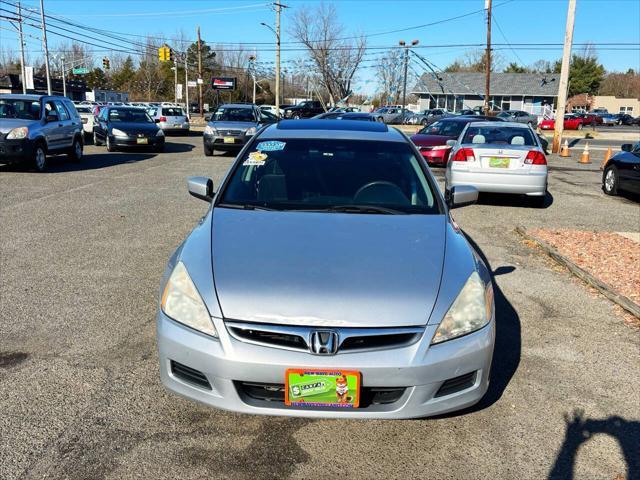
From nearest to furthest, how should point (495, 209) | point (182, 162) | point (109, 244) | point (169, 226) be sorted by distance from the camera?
point (109, 244), point (169, 226), point (495, 209), point (182, 162)

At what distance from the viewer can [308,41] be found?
188 ft

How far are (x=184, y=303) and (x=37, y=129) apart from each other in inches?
493

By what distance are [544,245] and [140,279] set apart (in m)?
4.95

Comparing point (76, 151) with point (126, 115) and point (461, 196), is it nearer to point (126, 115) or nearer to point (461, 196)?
point (126, 115)

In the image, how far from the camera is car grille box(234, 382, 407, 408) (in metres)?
2.72

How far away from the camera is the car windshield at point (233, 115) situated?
19.9 metres

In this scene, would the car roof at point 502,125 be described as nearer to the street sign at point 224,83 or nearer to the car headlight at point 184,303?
the car headlight at point 184,303

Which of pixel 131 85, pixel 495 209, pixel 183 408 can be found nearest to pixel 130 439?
pixel 183 408

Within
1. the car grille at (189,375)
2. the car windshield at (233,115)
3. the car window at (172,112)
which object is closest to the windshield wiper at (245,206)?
the car grille at (189,375)

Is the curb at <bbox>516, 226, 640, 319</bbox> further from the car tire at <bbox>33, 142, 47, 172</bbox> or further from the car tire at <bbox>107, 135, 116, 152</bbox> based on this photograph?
the car tire at <bbox>107, 135, 116, 152</bbox>

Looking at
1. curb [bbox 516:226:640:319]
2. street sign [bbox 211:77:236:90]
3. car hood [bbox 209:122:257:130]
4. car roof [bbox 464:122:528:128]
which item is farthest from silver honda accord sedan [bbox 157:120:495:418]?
street sign [bbox 211:77:236:90]

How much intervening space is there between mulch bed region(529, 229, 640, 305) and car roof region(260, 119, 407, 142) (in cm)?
281

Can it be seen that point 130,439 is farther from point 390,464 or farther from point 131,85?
point 131,85

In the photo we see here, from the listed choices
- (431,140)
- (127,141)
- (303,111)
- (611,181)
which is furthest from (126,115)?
(303,111)
